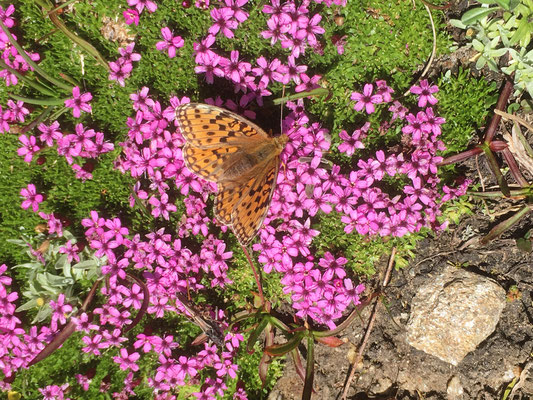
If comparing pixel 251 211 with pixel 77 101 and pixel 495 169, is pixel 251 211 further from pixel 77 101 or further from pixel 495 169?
pixel 495 169

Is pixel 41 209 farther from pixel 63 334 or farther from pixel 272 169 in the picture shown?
pixel 272 169

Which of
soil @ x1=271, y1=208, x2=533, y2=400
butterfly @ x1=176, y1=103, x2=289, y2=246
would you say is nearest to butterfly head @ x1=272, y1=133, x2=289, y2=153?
butterfly @ x1=176, y1=103, x2=289, y2=246

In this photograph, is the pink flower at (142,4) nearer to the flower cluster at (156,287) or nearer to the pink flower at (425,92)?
the flower cluster at (156,287)

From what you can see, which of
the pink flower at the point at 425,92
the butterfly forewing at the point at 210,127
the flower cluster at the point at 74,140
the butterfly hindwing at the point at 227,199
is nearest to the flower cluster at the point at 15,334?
the flower cluster at the point at 74,140

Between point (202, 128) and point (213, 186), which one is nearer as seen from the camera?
point (202, 128)

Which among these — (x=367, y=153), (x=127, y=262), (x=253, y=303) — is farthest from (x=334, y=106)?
(x=127, y=262)

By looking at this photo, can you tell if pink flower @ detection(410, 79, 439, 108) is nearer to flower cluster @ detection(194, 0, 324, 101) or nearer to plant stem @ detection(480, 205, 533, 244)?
flower cluster @ detection(194, 0, 324, 101)
